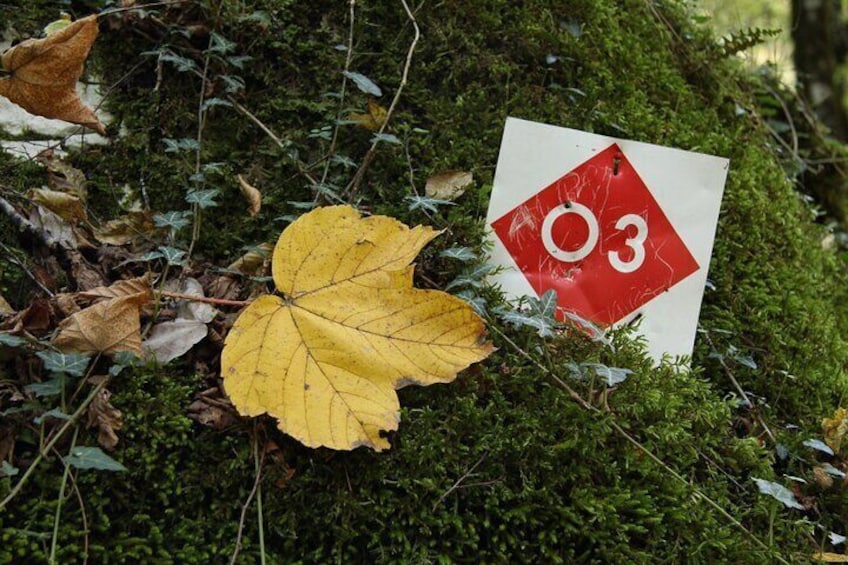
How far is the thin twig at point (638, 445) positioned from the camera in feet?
3.97

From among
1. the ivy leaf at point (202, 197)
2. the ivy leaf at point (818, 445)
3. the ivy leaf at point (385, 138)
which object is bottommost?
the ivy leaf at point (202, 197)

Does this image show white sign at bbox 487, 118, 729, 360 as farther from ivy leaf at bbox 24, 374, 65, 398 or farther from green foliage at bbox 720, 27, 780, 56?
ivy leaf at bbox 24, 374, 65, 398

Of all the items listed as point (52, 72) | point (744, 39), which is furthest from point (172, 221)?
point (744, 39)

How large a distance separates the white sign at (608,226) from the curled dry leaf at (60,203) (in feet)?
2.95

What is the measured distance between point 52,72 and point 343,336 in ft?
2.93

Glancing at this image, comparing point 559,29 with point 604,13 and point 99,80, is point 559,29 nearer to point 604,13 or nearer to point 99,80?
point 604,13

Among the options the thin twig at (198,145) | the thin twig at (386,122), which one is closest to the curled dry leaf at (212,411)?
the thin twig at (198,145)

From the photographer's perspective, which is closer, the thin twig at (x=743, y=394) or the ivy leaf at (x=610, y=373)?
the ivy leaf at (x=610, y=373)

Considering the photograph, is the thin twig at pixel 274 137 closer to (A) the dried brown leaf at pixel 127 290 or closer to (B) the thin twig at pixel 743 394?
(A) the dried brown leaf at pixel 127 290

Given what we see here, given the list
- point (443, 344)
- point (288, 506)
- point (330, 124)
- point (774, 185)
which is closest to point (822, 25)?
point (774, 185)

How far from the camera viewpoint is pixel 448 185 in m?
1.59

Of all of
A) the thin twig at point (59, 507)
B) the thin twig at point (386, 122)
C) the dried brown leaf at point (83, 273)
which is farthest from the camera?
the thin twig at point (386, 122)

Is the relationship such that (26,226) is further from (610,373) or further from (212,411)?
(610,373)

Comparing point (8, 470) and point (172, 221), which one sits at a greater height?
point (172, 221)
